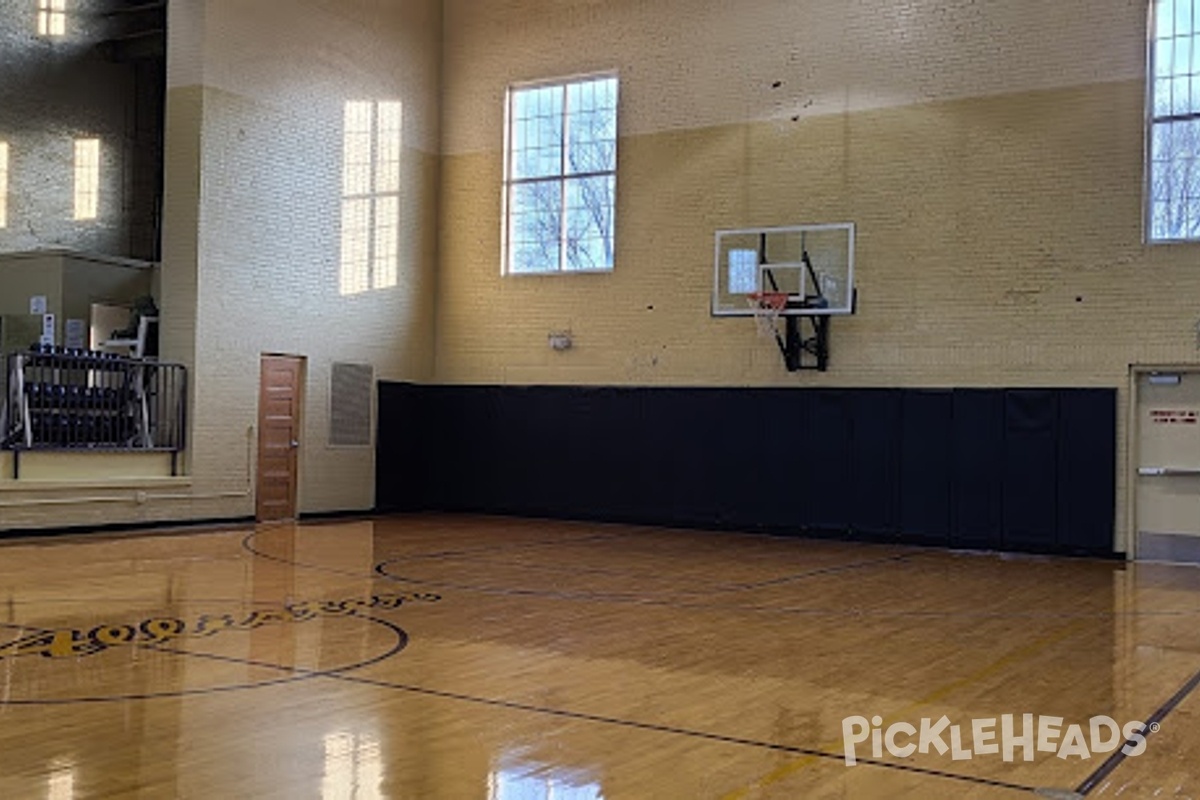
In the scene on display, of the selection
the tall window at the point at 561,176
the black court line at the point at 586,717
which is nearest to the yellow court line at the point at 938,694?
the black court line at the point at 586,717

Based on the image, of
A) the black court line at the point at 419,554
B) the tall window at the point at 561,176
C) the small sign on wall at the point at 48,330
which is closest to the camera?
the black court line at the point at 419,554

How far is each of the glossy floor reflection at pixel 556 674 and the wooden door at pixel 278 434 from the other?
4.19 m

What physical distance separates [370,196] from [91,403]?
5491 millimetres

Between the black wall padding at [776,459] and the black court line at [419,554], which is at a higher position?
the black wall padding at [776,459]

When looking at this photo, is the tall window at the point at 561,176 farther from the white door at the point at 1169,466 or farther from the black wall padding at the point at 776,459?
the white door at the point at 1169,466

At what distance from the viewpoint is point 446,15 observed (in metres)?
19.9

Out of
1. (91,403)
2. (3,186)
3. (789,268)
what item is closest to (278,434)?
(91,403)

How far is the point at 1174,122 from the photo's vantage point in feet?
47.2

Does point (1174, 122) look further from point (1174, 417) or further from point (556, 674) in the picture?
point (556, 674)

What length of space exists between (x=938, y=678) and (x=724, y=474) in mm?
10502

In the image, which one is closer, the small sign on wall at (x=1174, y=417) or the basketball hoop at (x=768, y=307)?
the small sign on wall at (x=1174, y=417)

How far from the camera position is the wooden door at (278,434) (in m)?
17.0

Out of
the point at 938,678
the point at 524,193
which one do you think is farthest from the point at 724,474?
the point at 938,678

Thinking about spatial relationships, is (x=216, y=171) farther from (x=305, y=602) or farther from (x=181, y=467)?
(x=305, y=602)
